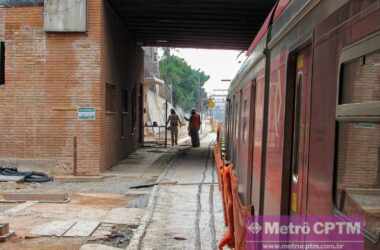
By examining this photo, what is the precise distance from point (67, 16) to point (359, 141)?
14327mm

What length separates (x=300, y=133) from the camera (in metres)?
3.55

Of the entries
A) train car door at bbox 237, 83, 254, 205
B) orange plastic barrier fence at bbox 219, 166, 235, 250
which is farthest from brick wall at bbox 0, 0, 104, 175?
orange plastic barrier fence at bbox 219, 166, 235, 250

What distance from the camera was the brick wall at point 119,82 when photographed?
57.2ft

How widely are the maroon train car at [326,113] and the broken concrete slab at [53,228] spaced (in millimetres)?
4800

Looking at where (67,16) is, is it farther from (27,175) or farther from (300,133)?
(300,133)

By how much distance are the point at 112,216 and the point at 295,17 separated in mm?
7209

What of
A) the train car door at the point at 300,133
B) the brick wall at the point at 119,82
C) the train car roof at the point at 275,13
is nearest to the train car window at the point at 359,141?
the train car door at the point at 300,133

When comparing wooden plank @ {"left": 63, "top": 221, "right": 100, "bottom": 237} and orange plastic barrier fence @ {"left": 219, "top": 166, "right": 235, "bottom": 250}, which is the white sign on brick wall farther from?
orange plastic barrier fence @ {"left": 219, "top": 166, "right": 235, "bottom": 250}

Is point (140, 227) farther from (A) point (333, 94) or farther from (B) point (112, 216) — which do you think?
(A) point (333, 94)

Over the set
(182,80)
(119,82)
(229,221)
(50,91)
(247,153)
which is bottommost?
(229,221)

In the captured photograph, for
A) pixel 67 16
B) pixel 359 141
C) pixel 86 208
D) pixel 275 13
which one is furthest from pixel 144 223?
pixel 67 16

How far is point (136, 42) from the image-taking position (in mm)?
25938

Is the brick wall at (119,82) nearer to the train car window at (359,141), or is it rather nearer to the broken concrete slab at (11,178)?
the broken concrete slab at (11,178)

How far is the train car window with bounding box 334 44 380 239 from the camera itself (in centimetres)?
210
